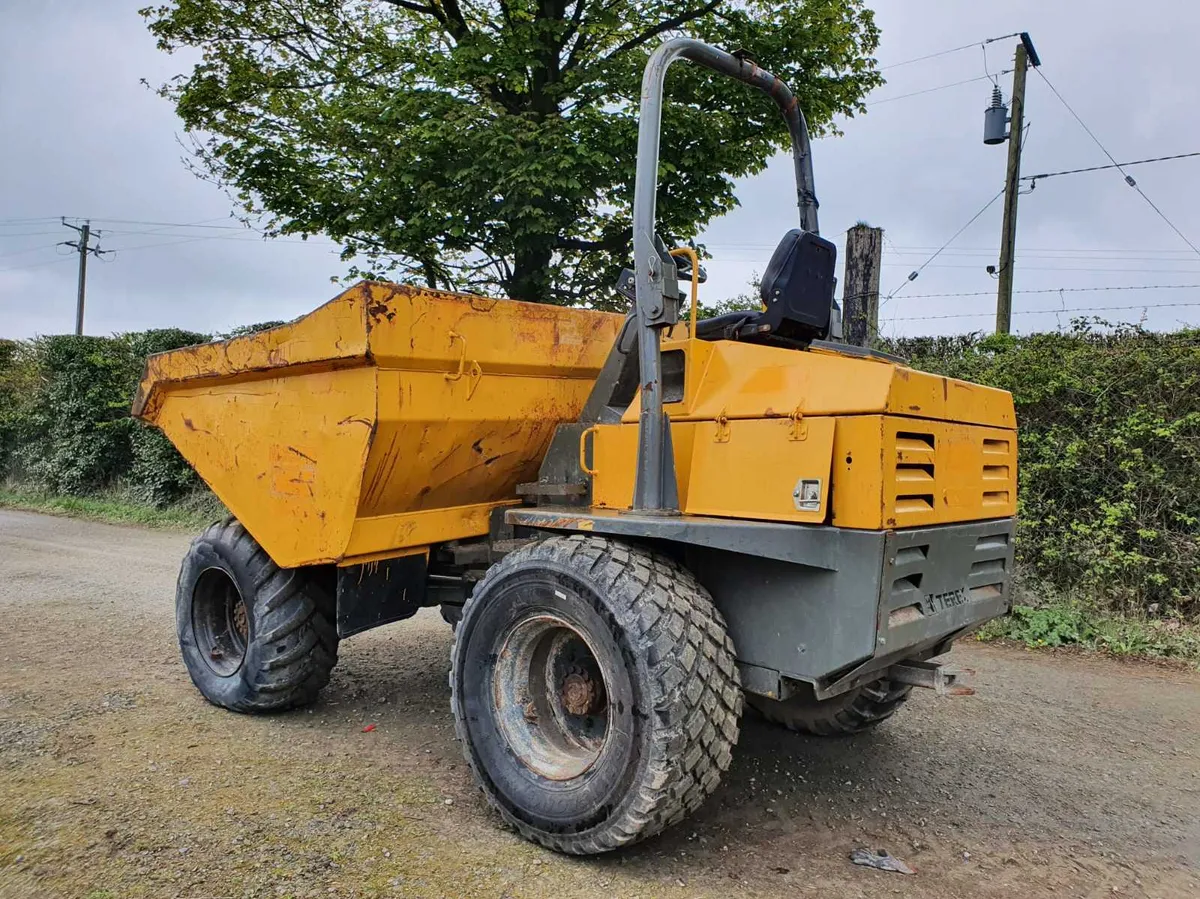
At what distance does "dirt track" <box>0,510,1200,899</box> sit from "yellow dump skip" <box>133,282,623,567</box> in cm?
101

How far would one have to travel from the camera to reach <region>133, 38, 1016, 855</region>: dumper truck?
2850mm

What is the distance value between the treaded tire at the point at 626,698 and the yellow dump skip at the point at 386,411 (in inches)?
33.6

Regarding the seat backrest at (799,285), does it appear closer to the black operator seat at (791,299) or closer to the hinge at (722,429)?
the black operator seat at (791,299)

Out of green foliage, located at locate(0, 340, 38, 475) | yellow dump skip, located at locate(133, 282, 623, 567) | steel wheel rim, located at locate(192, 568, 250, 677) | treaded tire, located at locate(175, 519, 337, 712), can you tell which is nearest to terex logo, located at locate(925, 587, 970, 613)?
yellow dump skip, located at locate(133, 282, 623, 567)

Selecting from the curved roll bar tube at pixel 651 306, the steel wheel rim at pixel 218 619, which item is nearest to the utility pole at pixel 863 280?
the curved roll bar tube at pixel 651 306

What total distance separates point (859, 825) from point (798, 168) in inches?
115

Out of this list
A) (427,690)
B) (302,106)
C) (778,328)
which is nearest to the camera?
(778,328)

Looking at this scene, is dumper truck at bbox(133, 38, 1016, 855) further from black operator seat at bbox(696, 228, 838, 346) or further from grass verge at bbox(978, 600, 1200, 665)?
grass verge at bbox(978, 600, 1200, 665)

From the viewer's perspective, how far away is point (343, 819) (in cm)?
329

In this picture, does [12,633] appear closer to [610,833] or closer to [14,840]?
[14,840]

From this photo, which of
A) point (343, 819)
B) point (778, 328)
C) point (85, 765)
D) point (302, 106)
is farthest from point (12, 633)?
point (302, 106)

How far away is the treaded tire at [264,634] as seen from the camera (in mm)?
4352

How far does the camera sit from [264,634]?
433 cm

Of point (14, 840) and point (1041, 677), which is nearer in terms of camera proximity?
point (14, 840)
